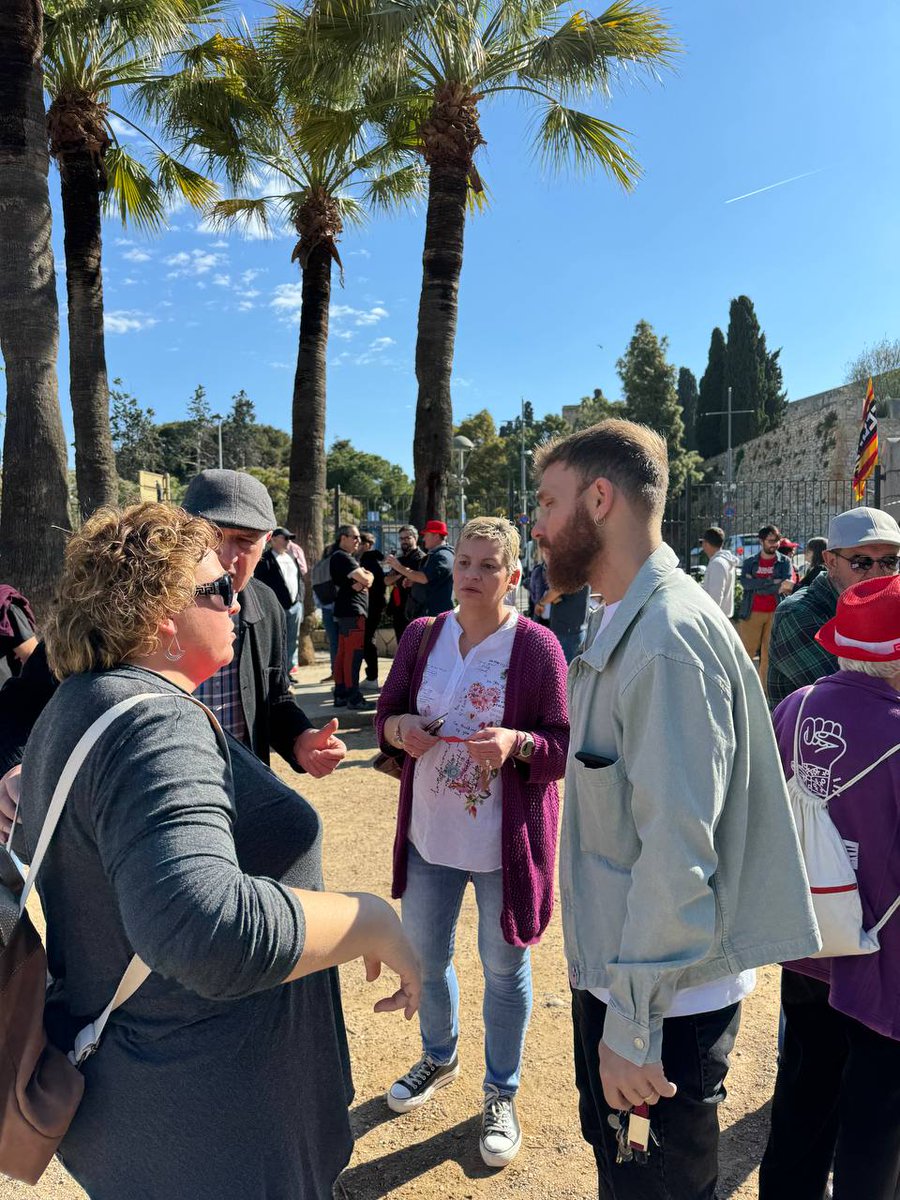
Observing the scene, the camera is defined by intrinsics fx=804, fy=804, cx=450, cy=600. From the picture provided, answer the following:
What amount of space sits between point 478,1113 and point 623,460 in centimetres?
235

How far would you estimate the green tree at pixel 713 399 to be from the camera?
5616 cm

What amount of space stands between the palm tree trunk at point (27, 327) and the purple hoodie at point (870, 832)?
6.01 meters

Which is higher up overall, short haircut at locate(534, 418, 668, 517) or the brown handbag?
short haircut at locate(534, 418, 668, 517)

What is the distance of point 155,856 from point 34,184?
280 inches

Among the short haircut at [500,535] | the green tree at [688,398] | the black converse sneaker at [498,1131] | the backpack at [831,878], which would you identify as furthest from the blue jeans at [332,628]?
the green tree at [688,398]

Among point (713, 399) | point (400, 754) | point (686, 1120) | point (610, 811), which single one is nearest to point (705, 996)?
point (686, 1120)

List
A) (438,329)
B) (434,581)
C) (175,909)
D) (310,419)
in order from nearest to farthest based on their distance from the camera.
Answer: (175,909), (434,581), (438,329), (310,419)

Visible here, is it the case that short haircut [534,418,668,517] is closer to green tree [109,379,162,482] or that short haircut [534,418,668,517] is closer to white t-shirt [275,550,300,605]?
white t-shirt [275,550,300,605]

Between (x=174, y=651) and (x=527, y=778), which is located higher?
(x=174, y=651)

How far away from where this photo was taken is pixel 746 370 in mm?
54469

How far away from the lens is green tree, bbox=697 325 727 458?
5616cm

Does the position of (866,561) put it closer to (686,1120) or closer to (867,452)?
(686,1120)

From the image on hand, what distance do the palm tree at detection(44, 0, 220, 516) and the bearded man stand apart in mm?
8801

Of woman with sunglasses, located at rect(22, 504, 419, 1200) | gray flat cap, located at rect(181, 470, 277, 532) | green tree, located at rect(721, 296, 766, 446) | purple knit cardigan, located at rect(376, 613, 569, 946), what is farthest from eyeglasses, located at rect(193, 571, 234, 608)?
green tree, located at rect(721, 296, 766, 446)
